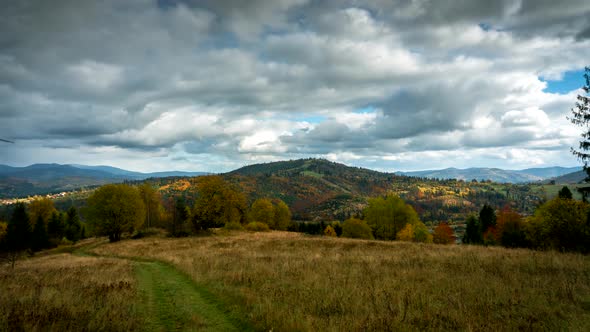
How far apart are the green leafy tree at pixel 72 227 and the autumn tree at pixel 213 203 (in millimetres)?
49265

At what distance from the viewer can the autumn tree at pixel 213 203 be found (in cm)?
5809

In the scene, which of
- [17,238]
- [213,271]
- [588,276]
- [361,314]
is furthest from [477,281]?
[17,238]

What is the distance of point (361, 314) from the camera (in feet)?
30.6

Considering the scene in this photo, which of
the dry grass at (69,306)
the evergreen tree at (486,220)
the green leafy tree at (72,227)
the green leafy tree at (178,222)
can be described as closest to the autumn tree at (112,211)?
the green leafy tree at (178,222)

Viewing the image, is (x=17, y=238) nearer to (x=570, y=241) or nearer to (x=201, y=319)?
(x=201, y=319)

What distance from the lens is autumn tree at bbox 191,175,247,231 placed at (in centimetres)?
5809

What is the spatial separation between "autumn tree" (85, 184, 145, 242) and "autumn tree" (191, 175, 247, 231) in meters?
10.9

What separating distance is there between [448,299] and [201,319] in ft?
26.3

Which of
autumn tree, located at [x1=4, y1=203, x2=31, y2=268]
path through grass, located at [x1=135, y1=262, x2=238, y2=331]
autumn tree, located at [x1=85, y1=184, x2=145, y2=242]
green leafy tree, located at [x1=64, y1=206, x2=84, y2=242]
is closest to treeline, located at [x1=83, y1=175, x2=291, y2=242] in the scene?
autumn tree, located at [x1=85, y1=184, x2=145, y2=242]

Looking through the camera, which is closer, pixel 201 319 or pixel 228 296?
pixel 201 319

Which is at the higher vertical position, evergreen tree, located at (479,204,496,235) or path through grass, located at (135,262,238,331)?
path through grass, located at (135,262,238,331)

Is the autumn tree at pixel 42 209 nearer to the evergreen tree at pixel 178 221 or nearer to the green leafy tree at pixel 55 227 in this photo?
the green leafy tree at pixel 55 227

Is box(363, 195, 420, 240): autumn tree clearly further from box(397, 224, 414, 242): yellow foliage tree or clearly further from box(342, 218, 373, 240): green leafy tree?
box(342, 218, 373, 240): green leafy tree

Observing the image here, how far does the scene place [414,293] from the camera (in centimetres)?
1123
